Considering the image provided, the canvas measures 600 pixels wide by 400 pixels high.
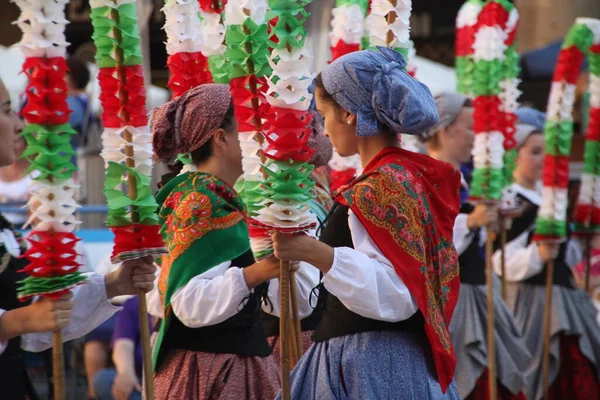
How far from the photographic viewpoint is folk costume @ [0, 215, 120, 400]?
312cm

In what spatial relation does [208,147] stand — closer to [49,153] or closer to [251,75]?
[251,75]

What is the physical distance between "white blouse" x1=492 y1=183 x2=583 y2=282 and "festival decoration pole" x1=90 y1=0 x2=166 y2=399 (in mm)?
3808

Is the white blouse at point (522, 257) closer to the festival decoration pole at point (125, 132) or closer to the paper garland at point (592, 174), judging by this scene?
the paper garland at point (592, 174)

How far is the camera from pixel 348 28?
15.6ft

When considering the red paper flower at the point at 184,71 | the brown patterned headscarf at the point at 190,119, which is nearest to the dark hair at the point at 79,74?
the red paper flower at the point at 184,71

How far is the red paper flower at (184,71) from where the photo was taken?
3910 mm

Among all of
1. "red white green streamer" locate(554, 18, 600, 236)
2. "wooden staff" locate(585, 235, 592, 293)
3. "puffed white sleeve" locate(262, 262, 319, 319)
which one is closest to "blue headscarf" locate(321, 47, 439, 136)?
"puffed white sleeve" locate(262, 262, 319, 319)

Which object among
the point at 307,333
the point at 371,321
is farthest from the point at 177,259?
the point at 307,333

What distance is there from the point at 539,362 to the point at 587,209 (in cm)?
96

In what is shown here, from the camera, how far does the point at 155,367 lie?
11.7ft

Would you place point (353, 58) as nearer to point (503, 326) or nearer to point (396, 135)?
point (396, 135)

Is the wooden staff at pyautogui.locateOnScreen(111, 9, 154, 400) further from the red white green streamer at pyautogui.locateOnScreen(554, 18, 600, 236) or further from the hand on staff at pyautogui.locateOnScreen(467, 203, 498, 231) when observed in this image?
the red white green streamer at pyautogui.locateOnScreen(554, 18, 600, 236)

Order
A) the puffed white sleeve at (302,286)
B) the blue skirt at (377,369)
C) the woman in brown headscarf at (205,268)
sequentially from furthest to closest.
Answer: the puffed white sleeve at (302,286), the woman in brown headscarf at (205,268), the blue skirt at (377,369)

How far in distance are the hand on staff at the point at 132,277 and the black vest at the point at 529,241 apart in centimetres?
385
